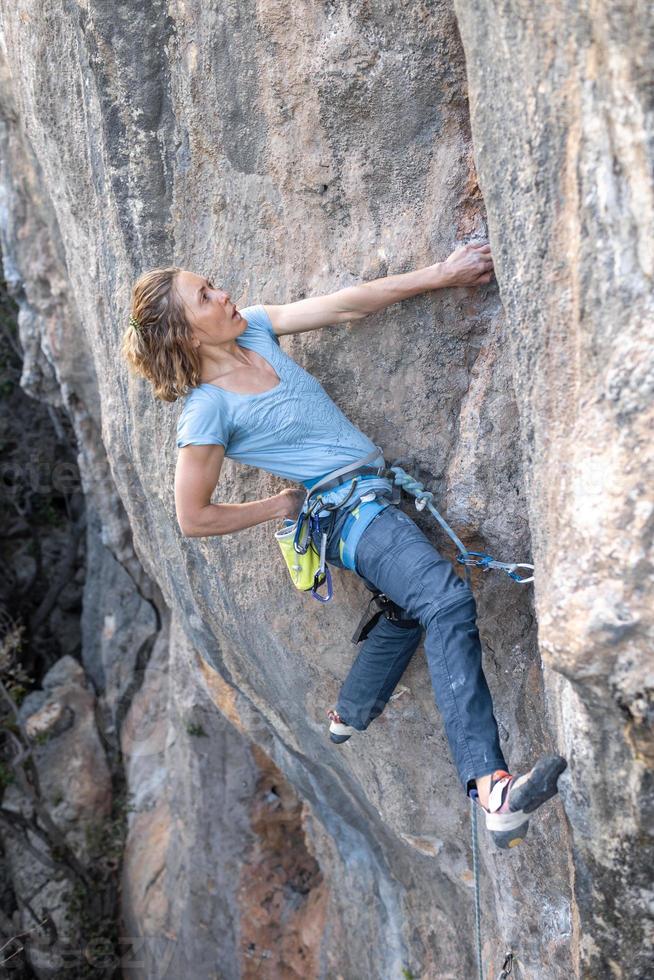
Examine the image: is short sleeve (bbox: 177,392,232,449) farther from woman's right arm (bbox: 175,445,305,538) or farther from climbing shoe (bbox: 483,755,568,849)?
climbing shoe (bbox: 483,755,568,849)

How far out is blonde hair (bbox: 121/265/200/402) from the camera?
2.69m

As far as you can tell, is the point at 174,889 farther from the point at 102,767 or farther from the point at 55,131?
the point at 55,131

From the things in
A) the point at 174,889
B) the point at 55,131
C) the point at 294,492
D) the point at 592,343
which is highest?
the point at 55,131

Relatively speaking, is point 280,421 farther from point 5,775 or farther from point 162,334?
point 5,775

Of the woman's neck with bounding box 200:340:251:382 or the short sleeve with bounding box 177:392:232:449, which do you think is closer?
the short sleeve with bounding box 177:392:232:449

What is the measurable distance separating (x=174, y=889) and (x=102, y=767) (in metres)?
1.80

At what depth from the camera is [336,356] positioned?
3182 mm

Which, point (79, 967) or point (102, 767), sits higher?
point (102, 767)

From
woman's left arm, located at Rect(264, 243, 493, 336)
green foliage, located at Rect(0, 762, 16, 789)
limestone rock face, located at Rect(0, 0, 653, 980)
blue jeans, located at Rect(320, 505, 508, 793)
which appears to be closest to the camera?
limestone rock face, located at Rect(0, 0, 653, 980)

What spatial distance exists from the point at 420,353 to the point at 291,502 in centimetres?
67

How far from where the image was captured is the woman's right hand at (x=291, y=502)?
9.57ft

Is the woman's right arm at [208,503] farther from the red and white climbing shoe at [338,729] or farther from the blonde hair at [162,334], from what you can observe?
the red and white climbing shoe at [338,729]

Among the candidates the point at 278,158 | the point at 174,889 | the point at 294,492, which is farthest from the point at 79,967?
the point at 278,158

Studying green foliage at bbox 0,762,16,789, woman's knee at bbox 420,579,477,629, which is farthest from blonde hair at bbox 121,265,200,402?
green foliage at bbox 0,762,16,789
